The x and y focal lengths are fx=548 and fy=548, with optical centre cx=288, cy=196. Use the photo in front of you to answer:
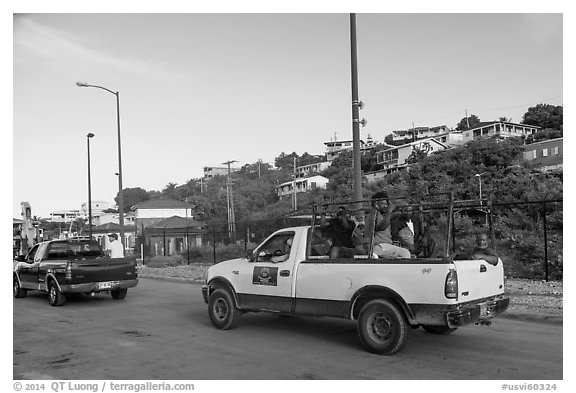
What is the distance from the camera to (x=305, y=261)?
8.57 m

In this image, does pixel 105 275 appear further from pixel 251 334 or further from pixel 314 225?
pixel 314 225

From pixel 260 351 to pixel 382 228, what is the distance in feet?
8.46

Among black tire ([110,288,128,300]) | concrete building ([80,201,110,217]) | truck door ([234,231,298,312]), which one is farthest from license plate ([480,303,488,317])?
concrete building ([80,201,110,217])

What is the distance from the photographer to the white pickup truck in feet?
23.0

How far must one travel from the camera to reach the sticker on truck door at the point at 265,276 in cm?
891

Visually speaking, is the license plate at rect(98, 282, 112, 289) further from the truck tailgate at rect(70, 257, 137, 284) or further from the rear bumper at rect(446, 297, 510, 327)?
the rear bumper at rect(446, 297, 510, 327)

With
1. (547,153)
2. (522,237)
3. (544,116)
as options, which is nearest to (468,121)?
(544,116)

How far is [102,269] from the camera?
13.7 meters

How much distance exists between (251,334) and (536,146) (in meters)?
61.0

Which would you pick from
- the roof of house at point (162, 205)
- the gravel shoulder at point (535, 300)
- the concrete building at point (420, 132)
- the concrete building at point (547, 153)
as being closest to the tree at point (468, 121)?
the concrete building at point (420, 132)

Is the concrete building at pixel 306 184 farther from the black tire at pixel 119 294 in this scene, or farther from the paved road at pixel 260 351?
the paved road at pixel 260 351

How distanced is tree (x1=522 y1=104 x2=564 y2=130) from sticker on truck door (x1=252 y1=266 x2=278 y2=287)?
269 ft

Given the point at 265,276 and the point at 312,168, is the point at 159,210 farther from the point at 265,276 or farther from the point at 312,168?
the point at 265,276
